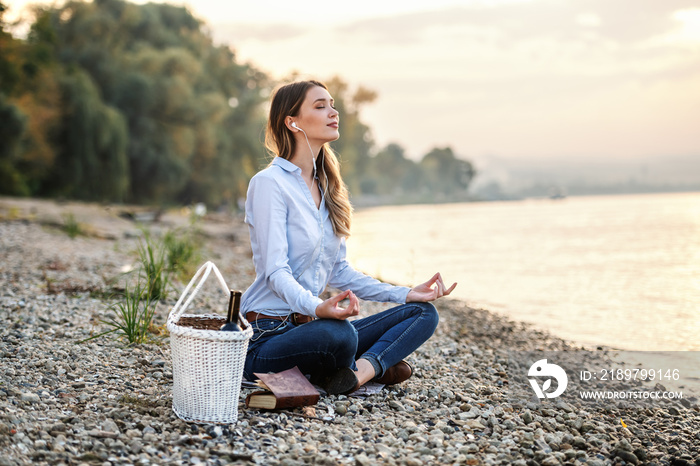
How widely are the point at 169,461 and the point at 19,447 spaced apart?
593mm

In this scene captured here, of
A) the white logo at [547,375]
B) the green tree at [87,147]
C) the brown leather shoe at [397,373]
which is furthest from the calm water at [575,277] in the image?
the green tree at [87,147]

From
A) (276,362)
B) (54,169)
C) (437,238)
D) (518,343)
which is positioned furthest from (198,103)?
(276,362)

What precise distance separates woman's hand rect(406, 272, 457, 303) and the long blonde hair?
20.6 inches

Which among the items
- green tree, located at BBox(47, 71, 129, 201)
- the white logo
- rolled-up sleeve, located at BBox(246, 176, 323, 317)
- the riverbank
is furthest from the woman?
green tree, located at BBox(47, 71, 129, 201)

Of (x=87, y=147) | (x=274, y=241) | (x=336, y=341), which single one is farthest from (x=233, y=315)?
(x=87, y=147)

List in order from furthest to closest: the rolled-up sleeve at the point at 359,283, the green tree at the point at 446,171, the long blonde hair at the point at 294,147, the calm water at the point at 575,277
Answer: the green tree at the point at 446,171
the calm water at the point at 575,277
the rolled-up sleeve at the point at 359,283
the long blonde hair at the point at 294,147

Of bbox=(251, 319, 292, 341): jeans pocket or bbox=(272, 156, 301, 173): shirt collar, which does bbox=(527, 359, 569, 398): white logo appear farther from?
bbox=(272, 156, 301, 173): shirt collar

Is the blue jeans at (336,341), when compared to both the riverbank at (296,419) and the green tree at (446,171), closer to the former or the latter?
the riverbank at (296,419)

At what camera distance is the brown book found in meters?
3.02

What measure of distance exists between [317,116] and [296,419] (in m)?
1.57

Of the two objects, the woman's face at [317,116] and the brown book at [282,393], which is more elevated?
the woman's face at [317,116]

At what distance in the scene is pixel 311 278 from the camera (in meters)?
3.38

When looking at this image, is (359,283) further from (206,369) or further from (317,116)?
(206,369)

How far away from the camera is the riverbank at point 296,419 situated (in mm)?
2596
